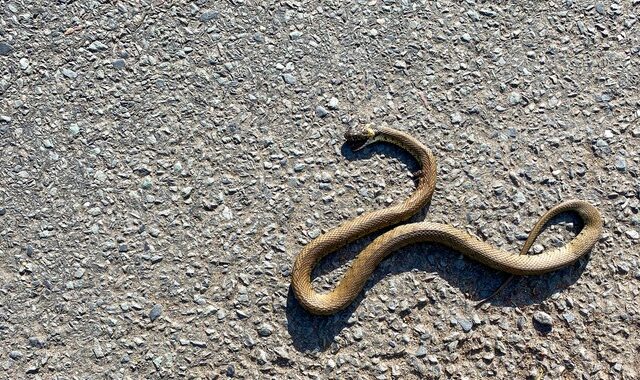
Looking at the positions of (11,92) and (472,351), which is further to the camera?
(11,92)

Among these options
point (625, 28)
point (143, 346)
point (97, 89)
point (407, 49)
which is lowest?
point (143, 346)

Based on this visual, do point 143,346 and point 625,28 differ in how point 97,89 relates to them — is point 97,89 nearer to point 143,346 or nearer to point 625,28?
point 143,346

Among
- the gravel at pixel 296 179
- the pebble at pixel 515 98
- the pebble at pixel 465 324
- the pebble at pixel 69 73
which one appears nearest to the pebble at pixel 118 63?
the gravel at pixel 296 179

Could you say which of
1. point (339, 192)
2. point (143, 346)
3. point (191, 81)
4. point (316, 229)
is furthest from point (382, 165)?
point (143, 346)

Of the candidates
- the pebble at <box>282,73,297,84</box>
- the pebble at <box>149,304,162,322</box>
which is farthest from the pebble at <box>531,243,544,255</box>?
the pebble at <box>149,304,162,322</box>

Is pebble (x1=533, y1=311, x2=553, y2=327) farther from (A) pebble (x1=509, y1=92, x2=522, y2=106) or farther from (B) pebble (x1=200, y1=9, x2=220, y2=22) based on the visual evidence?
(B) pebble (x1=200, y1=9, x2=220, y2=22)

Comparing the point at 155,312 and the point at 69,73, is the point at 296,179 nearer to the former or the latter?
the point at 155,312
